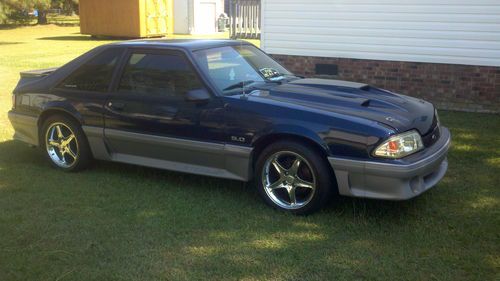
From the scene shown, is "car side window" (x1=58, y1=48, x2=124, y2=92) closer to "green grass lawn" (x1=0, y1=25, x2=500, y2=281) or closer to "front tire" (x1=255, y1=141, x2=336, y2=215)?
"green grass lawn" (x1=0, y1=25, x2=500, y2=281)

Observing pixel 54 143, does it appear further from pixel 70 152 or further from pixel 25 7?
pixel 25 7

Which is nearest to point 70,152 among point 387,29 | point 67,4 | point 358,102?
point 358,102

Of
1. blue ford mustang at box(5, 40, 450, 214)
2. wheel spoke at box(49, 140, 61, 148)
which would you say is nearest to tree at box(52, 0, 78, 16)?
blue ford mustang at box(5, 40, 450, 214)

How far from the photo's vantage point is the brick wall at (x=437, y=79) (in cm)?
884

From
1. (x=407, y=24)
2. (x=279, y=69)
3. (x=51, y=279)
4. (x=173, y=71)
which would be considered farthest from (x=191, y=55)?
(x=407, y=24)

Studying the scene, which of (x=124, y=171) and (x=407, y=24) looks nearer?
(x=124, y=171)

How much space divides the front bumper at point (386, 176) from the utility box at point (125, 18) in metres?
23.5

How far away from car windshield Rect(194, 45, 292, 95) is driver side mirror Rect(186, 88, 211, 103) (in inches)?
6.7

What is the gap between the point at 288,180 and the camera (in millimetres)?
4547

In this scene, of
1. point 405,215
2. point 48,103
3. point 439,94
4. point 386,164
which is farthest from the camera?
point 439,94

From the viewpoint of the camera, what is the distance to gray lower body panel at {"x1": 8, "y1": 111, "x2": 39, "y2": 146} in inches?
233

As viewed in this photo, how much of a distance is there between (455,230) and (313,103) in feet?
4.98

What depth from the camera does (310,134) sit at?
170 inches

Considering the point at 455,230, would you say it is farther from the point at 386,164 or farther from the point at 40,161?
the point at 40,161
